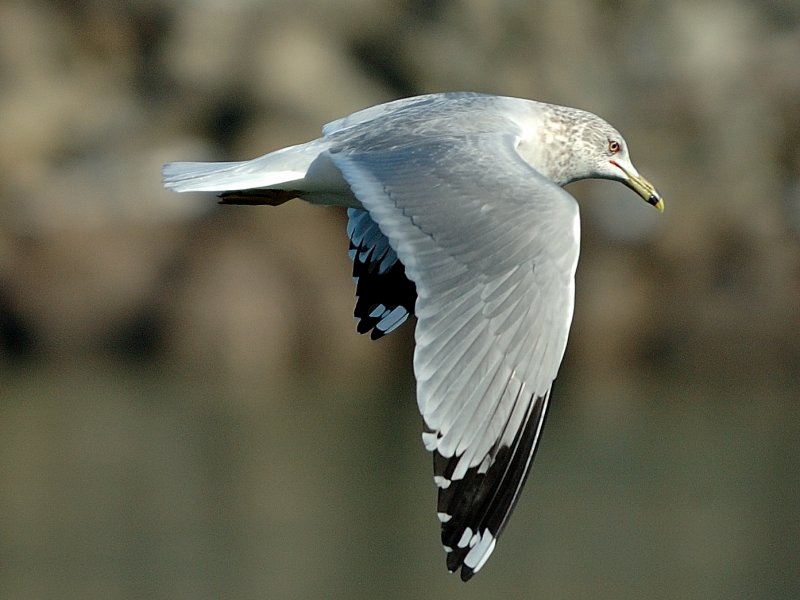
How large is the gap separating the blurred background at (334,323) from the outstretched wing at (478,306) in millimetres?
6334

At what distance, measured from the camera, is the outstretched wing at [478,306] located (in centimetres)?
358

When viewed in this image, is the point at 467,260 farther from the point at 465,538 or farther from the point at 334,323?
the point at 334,323

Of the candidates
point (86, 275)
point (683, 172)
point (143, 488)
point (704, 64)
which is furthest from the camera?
point (704, 64)

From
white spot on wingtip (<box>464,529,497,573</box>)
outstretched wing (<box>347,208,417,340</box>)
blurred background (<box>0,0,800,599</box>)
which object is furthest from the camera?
blurred background (<box>0,0,800,599</box>)

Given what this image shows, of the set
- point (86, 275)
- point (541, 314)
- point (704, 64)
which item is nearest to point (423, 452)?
point (86, 275)

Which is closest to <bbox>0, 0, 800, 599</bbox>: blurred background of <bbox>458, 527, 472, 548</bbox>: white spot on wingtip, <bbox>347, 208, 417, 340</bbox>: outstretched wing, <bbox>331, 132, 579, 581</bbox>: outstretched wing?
<bbox>347, 208, 417, 340</bbox>: outstretched wing

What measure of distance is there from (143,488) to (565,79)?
20.6 feet

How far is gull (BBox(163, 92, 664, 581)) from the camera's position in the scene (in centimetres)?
359

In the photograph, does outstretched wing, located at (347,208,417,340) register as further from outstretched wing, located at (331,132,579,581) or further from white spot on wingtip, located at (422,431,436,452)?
white spot on wingtip, located at (422,431,436,452)

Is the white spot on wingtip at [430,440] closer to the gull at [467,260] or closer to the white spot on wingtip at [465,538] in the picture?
the gull at [467,260]

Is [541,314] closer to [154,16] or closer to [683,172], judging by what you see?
[683,172]

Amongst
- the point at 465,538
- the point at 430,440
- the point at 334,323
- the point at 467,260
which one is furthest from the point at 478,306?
the point at 334,323

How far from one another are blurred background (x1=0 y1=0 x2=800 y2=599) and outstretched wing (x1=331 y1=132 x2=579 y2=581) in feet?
20.8

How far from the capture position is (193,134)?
1642 cm
